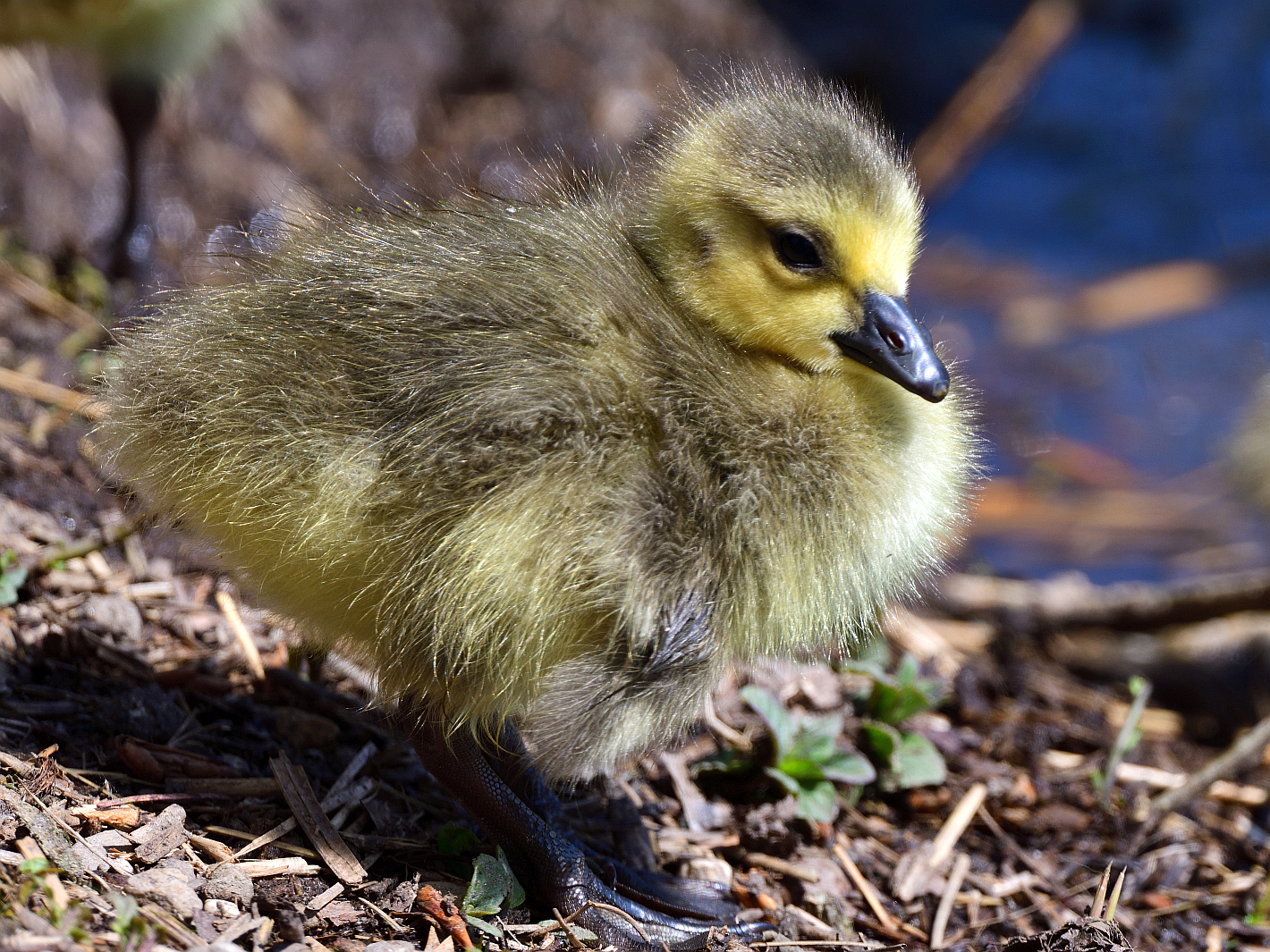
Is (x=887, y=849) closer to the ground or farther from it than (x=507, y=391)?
closer to the ground

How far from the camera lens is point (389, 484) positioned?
176 cm

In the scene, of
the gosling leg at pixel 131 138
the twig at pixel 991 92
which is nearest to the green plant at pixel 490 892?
the gosling leg at pixel 131 138

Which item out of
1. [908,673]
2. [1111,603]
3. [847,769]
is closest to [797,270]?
[847,769]

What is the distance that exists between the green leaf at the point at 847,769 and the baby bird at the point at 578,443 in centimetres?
47

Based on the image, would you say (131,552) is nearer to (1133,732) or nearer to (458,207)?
(458,207)

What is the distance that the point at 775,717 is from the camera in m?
2.46

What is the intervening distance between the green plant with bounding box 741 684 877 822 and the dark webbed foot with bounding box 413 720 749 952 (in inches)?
13.7

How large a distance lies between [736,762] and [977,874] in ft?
1.79

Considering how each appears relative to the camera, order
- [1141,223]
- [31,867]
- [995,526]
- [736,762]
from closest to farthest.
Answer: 1. [31,867]
2. [736,762]
3. [995,526]
4. [1141,223]

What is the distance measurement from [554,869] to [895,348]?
39.6 inches

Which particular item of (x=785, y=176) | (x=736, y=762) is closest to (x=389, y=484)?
(x=785, y=176)

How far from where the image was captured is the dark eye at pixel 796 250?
1.96 meters

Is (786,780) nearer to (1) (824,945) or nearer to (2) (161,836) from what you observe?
(1) (824,945)

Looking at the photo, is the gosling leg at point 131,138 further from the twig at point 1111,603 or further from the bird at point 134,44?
the twig at point 1111,603
